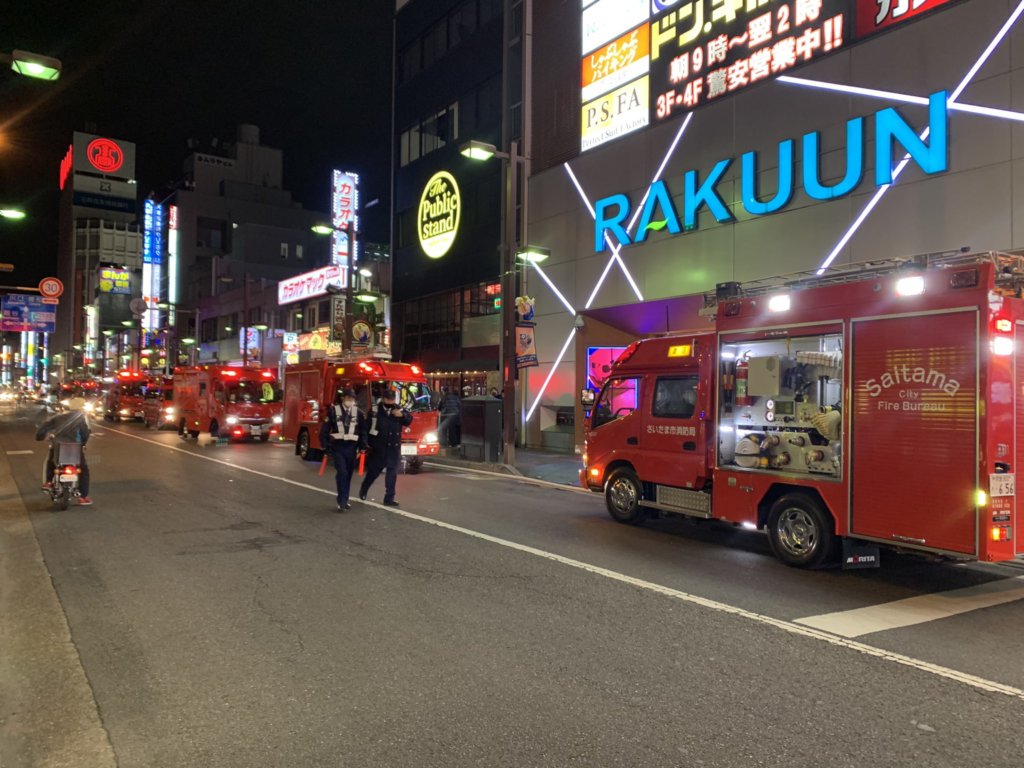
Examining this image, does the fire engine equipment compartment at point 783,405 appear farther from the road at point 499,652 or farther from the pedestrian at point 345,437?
the pedestrian at point 345,437

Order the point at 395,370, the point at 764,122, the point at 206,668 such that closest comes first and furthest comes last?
the point at 206,668 → the point at 764,122 → the point at 395,370

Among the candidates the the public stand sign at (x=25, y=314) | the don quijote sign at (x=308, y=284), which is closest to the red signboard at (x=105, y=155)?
the the public stand sign at (x=25, y=314)

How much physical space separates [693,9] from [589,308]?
8255 mm

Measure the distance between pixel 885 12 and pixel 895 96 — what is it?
6.11 feet

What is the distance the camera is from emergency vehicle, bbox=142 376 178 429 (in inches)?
1265

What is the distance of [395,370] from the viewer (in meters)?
17.4

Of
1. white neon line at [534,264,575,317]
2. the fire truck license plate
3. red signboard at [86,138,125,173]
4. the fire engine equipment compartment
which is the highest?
red signboard at [86,138,125,173]

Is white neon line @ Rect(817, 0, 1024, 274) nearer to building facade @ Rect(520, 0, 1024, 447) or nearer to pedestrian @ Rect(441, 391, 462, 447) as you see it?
building facade @ Rect(520, 0, 1024, 447)

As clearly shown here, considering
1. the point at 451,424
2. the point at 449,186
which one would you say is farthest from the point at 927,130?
the point at 449,186

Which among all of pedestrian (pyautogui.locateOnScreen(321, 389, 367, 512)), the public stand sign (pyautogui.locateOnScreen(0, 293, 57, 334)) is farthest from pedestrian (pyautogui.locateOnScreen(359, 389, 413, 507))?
the public stand sign (pyautogui.locateOnScreen(0, 293, 57, 334))

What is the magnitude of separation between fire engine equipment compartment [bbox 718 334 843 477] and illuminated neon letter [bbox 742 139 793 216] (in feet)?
27.3

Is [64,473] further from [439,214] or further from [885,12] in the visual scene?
[439,214]

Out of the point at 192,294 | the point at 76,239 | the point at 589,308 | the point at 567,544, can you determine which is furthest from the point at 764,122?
the point at 76,239

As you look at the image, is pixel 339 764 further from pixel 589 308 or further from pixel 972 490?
pixel 589 308
